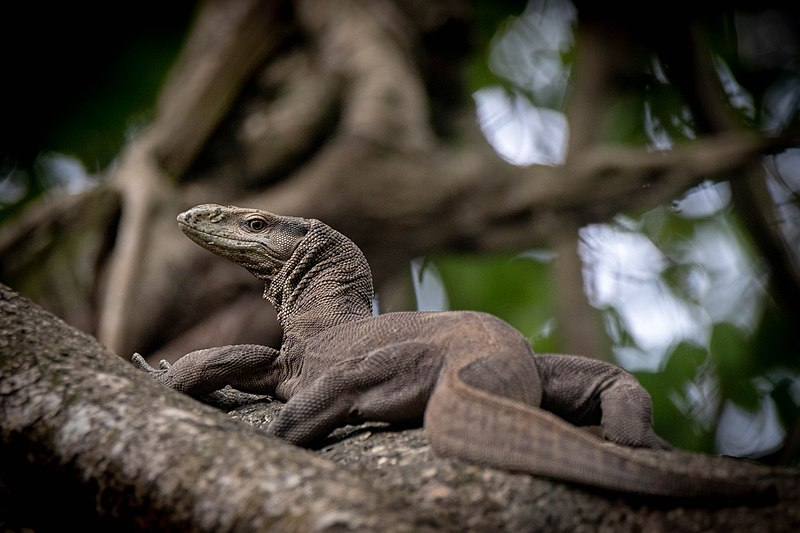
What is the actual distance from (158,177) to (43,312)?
5.02 metres

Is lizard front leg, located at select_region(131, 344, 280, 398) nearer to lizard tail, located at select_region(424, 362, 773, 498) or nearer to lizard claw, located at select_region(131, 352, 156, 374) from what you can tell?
lizard claw, located at select_region(131, 352, 156, 374)

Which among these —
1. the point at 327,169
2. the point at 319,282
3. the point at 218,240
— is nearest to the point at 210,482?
the point at 319,282

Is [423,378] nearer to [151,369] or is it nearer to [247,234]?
[247,234]

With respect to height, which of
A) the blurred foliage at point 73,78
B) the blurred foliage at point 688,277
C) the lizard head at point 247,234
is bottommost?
the blurred foliage at point 688,277

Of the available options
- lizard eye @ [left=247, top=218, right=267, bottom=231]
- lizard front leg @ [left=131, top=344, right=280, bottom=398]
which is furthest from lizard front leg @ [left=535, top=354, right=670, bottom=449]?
lizard eye @ [left=247, top=218, right=267, bottom=231]

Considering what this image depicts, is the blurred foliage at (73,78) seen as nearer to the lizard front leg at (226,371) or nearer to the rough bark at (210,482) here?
the lizard front leg at (226,371)

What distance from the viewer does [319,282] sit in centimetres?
497

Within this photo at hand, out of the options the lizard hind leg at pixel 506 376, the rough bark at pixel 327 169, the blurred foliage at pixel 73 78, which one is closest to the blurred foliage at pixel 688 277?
the rough bark at pixel 327 169

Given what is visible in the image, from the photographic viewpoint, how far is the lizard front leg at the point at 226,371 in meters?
4.55

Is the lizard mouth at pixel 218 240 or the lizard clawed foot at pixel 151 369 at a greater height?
the lizard mouth at pixel 218 240

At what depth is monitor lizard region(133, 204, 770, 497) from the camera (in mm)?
3117

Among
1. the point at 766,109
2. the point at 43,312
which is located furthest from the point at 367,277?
the point at 766,109

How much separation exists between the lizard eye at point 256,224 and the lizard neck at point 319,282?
0.27 m

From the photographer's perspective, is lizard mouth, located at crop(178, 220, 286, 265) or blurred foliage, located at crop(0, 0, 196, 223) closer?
lizard mouth, located at crop(178, 220, 286, 265)
